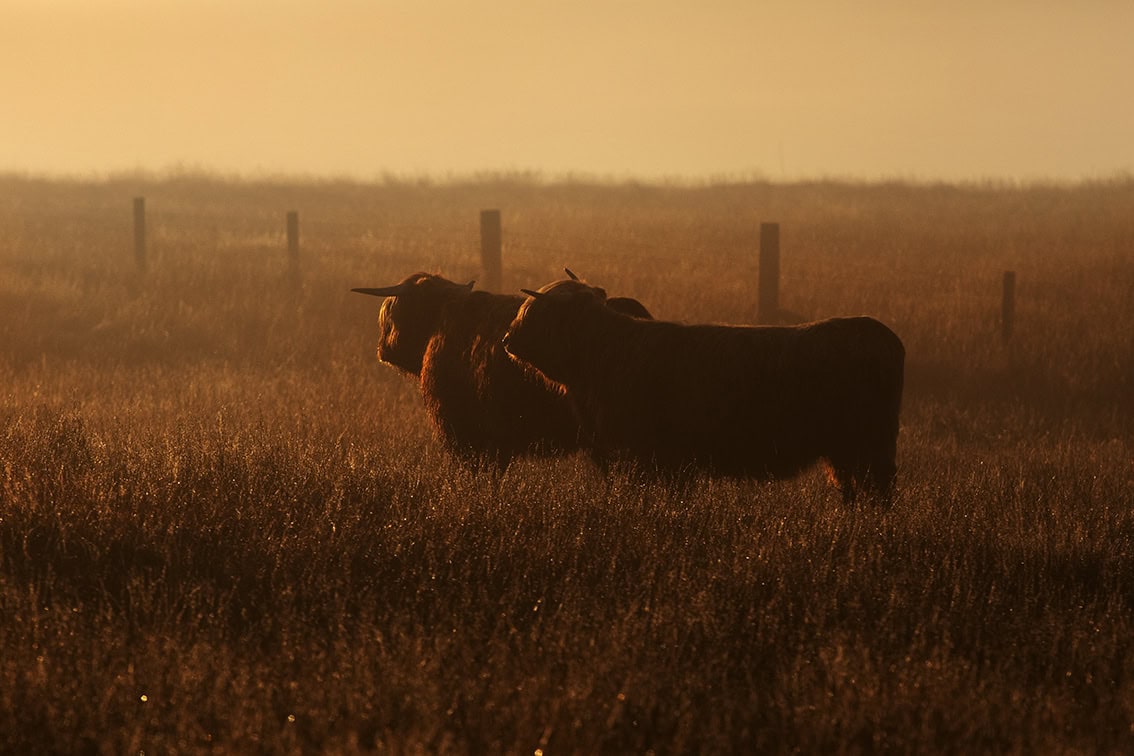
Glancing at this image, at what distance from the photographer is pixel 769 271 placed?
1363cm

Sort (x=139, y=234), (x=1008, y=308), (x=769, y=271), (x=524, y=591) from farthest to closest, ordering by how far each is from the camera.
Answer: (x=139, y=234), (x=769, y=271), (x=1008, y=308), (x=524, y=591)

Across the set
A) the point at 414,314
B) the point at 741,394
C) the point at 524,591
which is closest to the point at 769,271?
the point at 414,314

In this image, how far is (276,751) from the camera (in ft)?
10.9

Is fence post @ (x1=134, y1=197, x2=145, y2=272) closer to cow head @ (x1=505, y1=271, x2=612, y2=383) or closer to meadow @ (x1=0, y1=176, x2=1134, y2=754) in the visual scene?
meadow @ (x1=0, y1=176, x2=1134, y2=754)

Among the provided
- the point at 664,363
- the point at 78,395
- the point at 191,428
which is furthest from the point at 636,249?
the point at 664,363

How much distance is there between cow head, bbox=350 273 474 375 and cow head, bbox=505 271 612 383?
0.99 meters

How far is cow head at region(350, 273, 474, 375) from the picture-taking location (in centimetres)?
778

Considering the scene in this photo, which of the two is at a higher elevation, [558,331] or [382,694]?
[558,331]

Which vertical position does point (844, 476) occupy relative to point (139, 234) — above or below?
below

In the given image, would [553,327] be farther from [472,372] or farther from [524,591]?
[524,591]

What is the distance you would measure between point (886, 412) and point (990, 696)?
2523mm

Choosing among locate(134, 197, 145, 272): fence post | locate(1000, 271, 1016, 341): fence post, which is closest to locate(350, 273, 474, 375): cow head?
locate(1000, 271, 1016, 341): fence post

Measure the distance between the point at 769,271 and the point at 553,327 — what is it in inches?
287

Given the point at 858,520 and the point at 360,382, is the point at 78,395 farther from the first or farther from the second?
the point at 858,520
